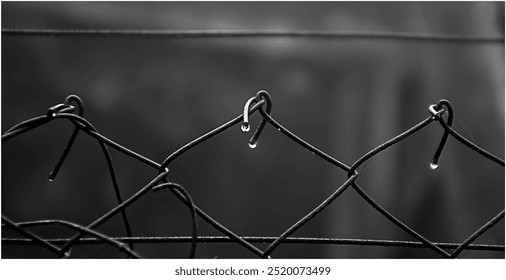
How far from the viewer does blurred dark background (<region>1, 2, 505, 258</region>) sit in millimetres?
1030

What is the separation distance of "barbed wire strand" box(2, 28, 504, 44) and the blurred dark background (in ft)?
0.03

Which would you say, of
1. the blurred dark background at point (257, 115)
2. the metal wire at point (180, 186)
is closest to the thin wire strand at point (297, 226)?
the metal wire at point (180, 186)

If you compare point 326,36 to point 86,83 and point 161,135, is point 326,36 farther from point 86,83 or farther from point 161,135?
point 86,83

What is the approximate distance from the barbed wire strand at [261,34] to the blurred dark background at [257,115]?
0.03 feet

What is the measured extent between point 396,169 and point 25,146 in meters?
0.75

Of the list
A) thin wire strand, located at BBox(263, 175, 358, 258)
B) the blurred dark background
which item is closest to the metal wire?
thin wire strand, located at BBox(263, 175, 358, 258)

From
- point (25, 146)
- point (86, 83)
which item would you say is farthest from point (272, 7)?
point (25, 146)

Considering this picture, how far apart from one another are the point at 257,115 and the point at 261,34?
0.17m

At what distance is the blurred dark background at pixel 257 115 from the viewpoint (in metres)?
1.03

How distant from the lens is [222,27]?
106 cm

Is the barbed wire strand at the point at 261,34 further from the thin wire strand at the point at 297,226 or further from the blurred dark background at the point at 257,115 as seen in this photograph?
the thin wire strand at the point at 297,226

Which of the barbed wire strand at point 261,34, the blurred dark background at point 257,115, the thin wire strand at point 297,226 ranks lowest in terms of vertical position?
the thin wire strand at point 297,226

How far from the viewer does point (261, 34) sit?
106cm
